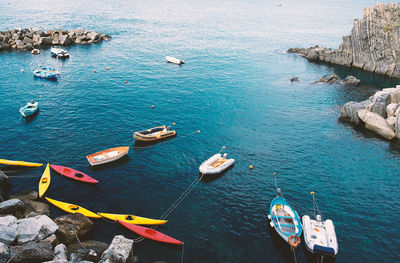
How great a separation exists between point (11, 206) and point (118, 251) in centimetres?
1531

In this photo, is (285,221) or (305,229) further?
(285,221)

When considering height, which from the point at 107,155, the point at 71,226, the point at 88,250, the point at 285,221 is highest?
the point at 107,155

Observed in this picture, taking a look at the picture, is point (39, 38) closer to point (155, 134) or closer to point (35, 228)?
point (155, 134)

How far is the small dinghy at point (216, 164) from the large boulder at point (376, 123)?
113 ft

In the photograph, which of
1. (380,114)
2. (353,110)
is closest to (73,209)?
(353,110)

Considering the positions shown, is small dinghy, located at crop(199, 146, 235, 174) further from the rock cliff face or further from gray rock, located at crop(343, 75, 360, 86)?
the rock cliff face

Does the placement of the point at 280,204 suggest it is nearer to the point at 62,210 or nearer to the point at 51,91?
the point at 62,210

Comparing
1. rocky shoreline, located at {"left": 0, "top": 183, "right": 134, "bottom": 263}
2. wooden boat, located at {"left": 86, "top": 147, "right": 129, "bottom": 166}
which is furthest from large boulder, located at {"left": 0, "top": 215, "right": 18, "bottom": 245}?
wooden boat, located at {"left": 86, "top": 147, "right": 129, "bottom": 166}

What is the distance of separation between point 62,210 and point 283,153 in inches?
1524

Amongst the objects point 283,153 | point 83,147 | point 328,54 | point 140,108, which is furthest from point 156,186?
point 328,54

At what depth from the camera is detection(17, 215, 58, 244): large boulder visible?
3114 cm

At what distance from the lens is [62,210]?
127 feet

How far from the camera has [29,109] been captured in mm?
63875

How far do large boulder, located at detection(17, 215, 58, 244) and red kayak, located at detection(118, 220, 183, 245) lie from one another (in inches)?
343
